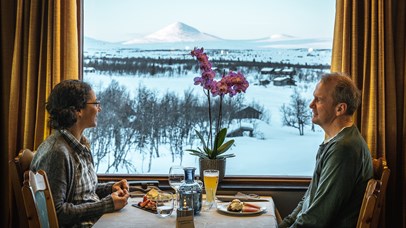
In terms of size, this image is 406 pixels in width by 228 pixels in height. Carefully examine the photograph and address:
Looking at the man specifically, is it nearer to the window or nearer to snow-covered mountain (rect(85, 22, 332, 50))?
the window

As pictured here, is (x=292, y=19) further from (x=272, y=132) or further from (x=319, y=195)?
(x=319, y=195)

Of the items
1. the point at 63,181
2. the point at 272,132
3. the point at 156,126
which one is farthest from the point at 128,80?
the point at 63,181

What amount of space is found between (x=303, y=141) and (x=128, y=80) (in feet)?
3.97

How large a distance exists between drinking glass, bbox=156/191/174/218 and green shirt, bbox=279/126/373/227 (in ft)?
1.87

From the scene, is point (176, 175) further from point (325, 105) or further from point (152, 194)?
point (325, 105)

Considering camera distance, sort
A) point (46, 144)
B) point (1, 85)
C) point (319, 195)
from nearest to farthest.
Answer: point (319, 195)
point (46, 144)
point (1, 85)

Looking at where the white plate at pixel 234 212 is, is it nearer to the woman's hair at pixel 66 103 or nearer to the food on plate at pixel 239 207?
the food on plate at pixel 239 207

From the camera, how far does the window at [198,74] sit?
3.43m

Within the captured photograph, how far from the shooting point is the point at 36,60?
3205 mm

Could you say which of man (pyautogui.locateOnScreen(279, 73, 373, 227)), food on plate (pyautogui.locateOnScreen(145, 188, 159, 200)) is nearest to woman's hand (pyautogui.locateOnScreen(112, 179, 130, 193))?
food on plate (pyautogui.locateOnScreen(145, 188, 159, 200))

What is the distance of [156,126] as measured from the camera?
347 centimetres

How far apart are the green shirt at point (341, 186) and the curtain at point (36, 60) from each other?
1.65 m

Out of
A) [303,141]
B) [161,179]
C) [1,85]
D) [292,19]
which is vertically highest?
[292,19]

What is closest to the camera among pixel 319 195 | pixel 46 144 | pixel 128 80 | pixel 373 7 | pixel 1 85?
pixel 319 195
